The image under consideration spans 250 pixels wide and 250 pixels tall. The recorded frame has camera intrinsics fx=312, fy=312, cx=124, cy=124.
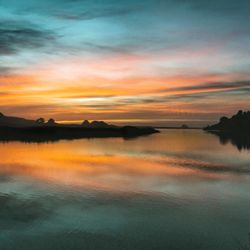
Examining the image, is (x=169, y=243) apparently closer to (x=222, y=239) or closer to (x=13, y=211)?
(x=222, y=239)

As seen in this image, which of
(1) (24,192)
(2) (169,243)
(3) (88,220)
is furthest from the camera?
(1) (24,192)

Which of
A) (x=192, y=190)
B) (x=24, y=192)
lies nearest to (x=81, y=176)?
(x=24, y=192)

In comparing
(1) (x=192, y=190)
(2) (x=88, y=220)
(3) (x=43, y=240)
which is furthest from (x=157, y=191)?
(3) (x=43, y=240)

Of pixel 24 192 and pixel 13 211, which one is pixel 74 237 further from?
pixel 24 192

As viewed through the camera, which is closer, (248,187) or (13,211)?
(13,211)

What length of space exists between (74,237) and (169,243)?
5.04 metres

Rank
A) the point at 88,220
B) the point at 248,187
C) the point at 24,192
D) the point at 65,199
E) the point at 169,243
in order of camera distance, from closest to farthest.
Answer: the point at 169,243, the point at 88,220, the point at 65,199, the point at 24,192, the point at 248,187

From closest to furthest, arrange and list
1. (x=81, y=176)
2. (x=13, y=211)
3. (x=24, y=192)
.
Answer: (x=13, y=211) → (x=24, y=192) → (x=81, y=176)

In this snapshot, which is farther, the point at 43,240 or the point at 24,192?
the point at 24,192

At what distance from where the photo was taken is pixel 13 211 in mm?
21234

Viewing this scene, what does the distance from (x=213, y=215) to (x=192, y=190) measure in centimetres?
821

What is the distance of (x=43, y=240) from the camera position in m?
16.3

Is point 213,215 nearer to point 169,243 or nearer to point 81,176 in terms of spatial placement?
point 169,243

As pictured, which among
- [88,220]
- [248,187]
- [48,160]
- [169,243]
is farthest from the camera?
[48,160]
